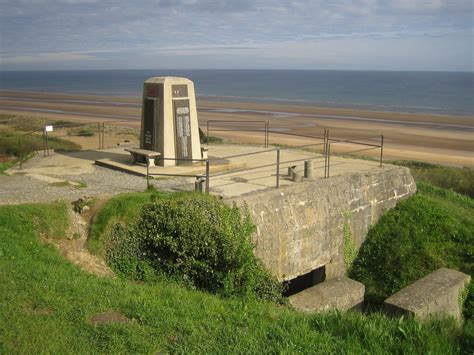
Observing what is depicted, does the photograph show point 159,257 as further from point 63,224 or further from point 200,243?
point 63,224

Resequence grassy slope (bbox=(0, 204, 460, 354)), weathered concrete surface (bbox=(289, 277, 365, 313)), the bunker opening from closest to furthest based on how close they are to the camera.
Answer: grassy slope (bbox=(0, 204, 460, 354))
weathered concrete surface (bbox=(289, 277, 365, 313))
the bunker opening

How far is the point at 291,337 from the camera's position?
582 centimetres

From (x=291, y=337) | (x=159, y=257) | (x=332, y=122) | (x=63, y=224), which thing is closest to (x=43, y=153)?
(x=63, y=224)

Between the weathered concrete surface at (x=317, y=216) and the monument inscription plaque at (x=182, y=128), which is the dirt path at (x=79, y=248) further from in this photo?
the monument inscription plaque at (x=182, y=128)

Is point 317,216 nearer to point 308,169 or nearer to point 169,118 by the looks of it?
point 308,169

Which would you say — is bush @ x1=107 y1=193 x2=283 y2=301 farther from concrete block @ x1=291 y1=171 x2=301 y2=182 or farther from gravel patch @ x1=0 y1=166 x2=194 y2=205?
concrete block @ x1=291 y1=171 x2=301 y2=182

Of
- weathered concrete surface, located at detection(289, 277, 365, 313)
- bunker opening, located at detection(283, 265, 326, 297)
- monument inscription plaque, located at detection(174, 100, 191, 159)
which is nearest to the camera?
weathered concrete surface, located at detection(289, 277, 365, 313)

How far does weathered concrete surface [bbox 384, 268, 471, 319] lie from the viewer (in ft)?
27.2

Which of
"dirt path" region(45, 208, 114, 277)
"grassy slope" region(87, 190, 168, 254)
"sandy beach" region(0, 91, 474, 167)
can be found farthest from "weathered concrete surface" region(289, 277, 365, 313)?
"sandy beach" region(0, 91, 474, 167)

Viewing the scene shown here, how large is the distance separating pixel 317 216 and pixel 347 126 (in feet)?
101

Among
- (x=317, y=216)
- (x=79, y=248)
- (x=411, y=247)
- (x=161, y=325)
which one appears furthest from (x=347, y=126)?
(x=161, y=325)

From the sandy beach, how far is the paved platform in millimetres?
6171

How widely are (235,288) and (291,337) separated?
132 inches

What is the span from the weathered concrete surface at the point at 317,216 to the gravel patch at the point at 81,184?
202 centimetres
